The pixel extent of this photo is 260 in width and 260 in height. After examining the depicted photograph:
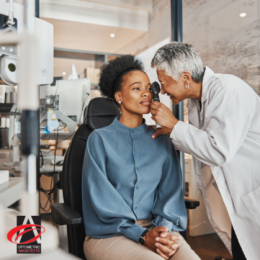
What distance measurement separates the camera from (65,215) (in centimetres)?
113

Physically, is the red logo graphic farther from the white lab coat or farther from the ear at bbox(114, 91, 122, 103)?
the ear at bbox(114, 91, 122, 103)

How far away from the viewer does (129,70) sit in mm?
1439

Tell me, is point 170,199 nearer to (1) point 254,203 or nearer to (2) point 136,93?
(1) point 254,203

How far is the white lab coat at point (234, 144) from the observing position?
1.08 meters

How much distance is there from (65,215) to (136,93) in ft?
2.24

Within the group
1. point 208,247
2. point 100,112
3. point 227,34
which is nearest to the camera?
point 100,112

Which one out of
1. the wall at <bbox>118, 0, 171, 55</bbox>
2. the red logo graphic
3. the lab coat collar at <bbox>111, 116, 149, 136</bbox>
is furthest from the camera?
the wall at <bbox>118, 0, 171, 55</bbox>

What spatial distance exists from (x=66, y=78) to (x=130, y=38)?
76 centimetres

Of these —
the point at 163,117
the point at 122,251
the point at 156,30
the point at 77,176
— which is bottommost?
the point at 122,251

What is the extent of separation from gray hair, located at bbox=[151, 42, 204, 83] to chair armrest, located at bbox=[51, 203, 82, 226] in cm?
77

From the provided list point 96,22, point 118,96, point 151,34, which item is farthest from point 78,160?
point 151,34

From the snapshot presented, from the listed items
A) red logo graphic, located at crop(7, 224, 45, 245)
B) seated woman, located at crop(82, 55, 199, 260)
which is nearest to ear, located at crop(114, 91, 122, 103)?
seated woman, located at crop(82, 55, 199, 260)

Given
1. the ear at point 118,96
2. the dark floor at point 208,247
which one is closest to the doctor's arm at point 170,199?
the ear at point 118,96

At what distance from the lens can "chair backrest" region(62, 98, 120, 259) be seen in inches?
51.9
